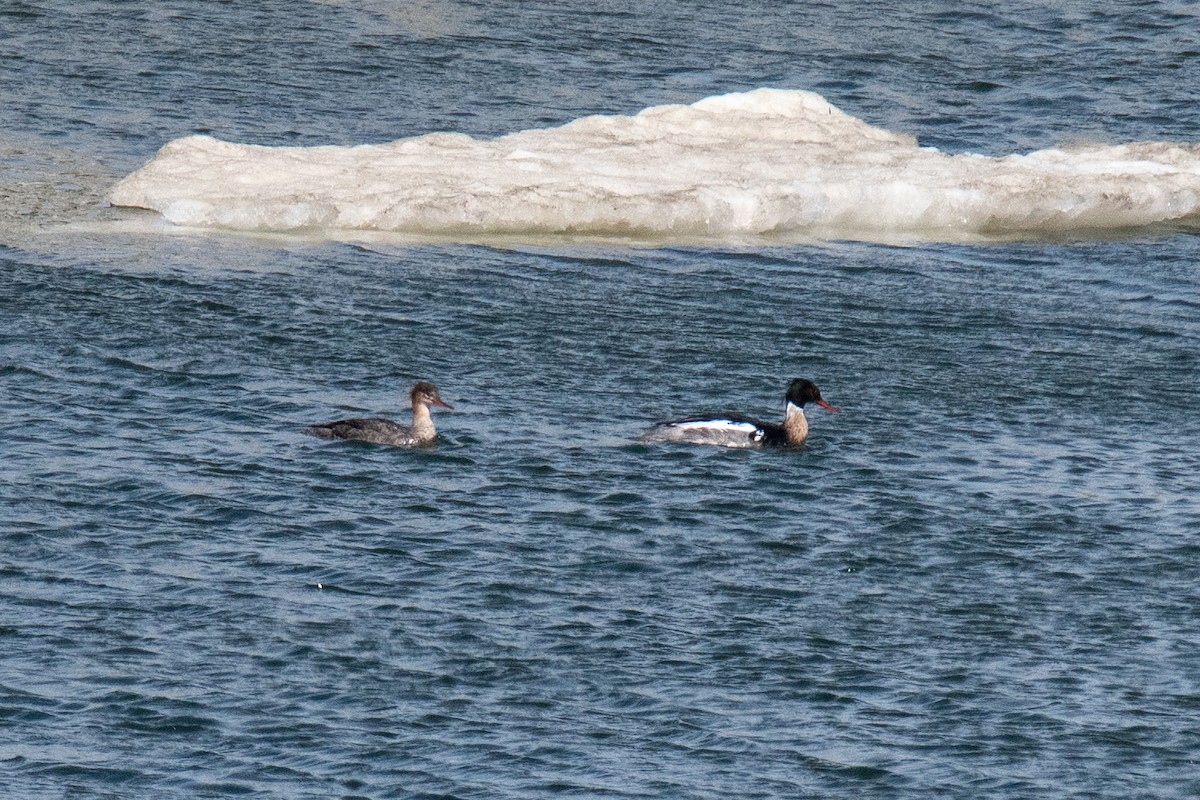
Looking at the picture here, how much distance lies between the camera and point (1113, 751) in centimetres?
1076

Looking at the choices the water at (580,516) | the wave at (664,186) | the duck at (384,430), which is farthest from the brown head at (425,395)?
the wave at (664,186)

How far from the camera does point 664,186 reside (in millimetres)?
22531

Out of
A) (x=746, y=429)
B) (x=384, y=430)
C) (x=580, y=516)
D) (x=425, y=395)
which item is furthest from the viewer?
(x=746, y=429)

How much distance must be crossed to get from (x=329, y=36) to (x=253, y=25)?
1349 millimetres

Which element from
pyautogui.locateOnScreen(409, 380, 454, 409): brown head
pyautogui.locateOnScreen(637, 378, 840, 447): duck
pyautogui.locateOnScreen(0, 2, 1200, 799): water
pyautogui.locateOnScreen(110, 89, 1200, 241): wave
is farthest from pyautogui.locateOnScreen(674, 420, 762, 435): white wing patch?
pyautogui.locateOnScreen(110, 89, 1200, 241): wave

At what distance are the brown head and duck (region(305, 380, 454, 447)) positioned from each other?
0.05m

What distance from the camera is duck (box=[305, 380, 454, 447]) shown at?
1529 centimetres

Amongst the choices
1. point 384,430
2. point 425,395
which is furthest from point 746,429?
point 384,430

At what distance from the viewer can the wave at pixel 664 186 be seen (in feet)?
70.9

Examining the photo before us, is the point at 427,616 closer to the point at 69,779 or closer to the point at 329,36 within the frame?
the point at 69,779

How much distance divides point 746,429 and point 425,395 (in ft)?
8.11

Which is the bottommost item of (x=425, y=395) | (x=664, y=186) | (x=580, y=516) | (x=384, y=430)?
(x=580, y=516)

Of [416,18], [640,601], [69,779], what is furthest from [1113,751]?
[416,18]

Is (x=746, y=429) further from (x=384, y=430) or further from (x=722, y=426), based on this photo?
(x=384, y=430)
